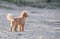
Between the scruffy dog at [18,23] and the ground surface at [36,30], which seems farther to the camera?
the scruffy dog at [18,23]

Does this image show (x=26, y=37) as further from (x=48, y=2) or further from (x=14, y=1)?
(x=48, y=2)

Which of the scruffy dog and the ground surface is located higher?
the scruffy dog

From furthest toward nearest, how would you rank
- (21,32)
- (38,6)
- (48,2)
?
1. (48,2)
2. (38,6)
3. (21,32)

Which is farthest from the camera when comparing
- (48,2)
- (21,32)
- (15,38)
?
(48,2)

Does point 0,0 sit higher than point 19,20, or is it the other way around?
point 19,20

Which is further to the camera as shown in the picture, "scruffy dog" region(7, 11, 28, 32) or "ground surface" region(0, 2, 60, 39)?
"scruffy dog" region(7, 11, 28, 32)

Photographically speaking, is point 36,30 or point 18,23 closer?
point 18,23

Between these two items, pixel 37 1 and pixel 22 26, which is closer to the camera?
pixel 22 26

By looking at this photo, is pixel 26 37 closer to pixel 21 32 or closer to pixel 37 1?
pixel 21 32

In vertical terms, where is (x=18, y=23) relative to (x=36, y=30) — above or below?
above

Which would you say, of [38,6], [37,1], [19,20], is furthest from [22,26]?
[37,1]

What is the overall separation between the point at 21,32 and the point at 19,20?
1.64 feet

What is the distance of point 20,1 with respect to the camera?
131 ft

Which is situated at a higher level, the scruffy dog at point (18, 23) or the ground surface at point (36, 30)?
the scruffy dog at point (18, 23)
